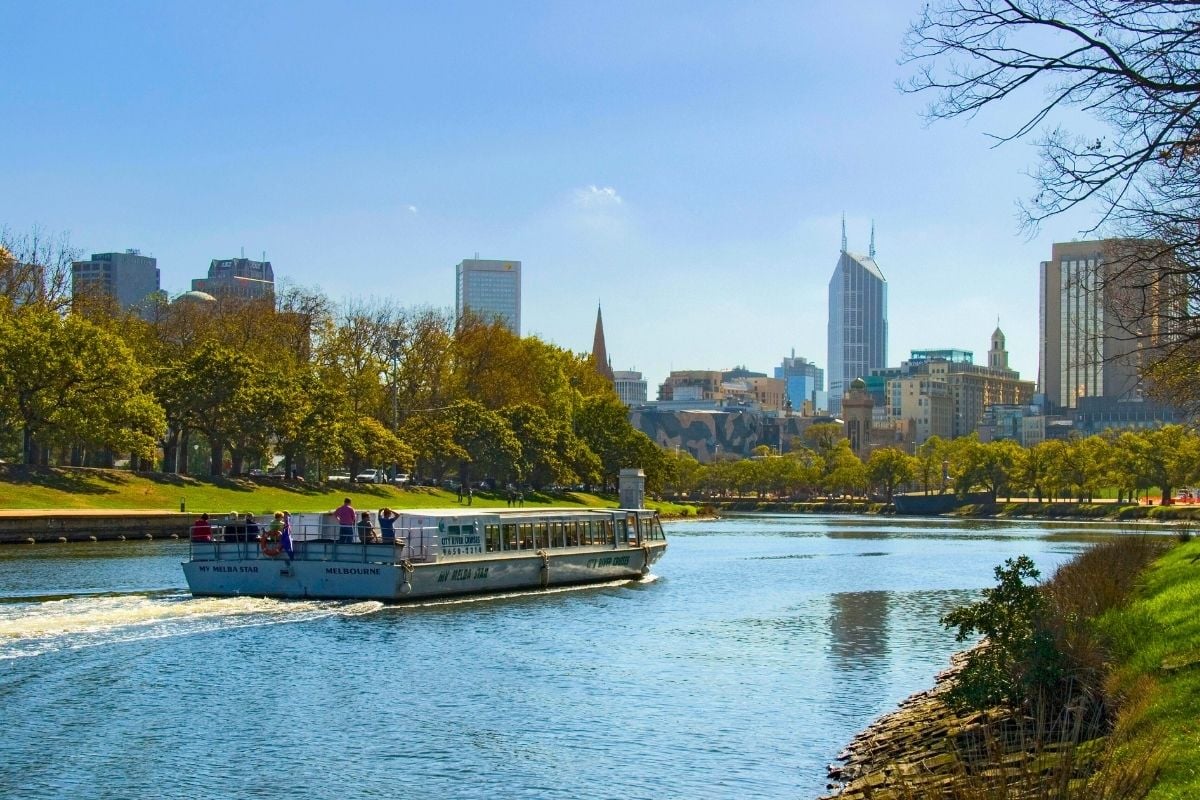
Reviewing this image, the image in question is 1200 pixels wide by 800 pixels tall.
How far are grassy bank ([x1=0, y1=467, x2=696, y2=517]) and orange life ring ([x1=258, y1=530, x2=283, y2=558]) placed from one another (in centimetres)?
3747

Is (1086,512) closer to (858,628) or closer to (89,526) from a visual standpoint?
(89,526)

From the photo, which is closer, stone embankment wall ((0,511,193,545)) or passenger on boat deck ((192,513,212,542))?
passenger on boat deck ((192,513,212,542))

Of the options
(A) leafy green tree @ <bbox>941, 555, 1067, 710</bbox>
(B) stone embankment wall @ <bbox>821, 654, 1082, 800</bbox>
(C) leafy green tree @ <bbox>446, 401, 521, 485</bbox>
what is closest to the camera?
(B) stone embankment wall @ <bbox>821, 654, 1082, 800</bbox>

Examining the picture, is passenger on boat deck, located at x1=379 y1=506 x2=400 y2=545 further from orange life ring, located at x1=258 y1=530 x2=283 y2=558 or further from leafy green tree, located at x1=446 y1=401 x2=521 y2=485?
leafy green tree, located at x1=446 y1=401 x2=521 y2=485

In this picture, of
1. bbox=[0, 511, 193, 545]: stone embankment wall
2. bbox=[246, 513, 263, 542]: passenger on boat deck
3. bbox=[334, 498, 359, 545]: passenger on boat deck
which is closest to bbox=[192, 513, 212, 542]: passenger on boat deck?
bbox=[246, 513, 263, 542]: passenger on boat deck

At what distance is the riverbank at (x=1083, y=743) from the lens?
13477mm

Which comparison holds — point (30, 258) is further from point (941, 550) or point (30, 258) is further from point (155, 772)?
point (155, 772)

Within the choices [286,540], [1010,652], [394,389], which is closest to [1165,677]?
[1010,652]

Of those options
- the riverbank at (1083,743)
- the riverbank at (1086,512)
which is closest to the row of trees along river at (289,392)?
the riverbank at (1086,512)

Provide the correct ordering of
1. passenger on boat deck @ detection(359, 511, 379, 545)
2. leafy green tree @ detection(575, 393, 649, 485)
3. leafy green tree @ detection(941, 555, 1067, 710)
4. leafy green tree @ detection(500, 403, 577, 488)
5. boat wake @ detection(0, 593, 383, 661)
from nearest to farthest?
leafy green tree @ detection(941, 555, 1067, 710)
boat wake @ detection(0, 593, 383, 661)
passenger on boat deck @ detection(359, 511, 379, 545)
leafy green tree @ detection(500, 403, 577, 488)
leafy green tree @ detection(575, 393, 649, 485)

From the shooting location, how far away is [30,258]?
356ft

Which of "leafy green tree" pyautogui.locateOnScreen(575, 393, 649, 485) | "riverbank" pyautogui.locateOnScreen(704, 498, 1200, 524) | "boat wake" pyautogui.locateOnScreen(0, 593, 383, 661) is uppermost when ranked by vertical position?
"leafy green tree" pyautogui.locateOnScreen(575, 393, 649, 485)

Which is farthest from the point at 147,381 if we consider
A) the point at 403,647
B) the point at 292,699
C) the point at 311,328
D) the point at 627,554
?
the point at 292,699

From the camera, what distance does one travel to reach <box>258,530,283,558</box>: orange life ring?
151ft
